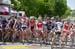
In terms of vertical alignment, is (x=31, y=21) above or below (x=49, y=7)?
above

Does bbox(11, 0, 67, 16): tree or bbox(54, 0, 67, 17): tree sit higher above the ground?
bbox(11, 0, 67, 16): tree

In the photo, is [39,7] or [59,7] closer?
[39,7]

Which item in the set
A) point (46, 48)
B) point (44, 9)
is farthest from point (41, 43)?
point (44, 9)

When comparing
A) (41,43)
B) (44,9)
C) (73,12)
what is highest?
(41,43)

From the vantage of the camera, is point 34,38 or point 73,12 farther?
point 73,12

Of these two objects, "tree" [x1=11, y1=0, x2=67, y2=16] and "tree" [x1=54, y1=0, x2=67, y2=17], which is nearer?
"tree" [x1=11, y1=0, x2=67, y2=16]

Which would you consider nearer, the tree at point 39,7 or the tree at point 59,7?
the tree at point 39,7

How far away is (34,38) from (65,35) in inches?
158

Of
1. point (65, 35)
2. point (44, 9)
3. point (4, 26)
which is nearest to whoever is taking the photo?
point (65, 35)

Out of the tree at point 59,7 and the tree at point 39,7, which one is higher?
the tree at point 39,7

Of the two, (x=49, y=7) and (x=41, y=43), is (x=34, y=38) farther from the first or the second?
(x=49, y=7)

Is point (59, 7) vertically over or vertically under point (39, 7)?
under

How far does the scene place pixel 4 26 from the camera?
22719 mm

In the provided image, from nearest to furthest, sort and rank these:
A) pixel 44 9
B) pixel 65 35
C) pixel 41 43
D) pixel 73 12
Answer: pixel 65 35 → pixel 41 43 → pixel 44 9 → pixel 73 12
